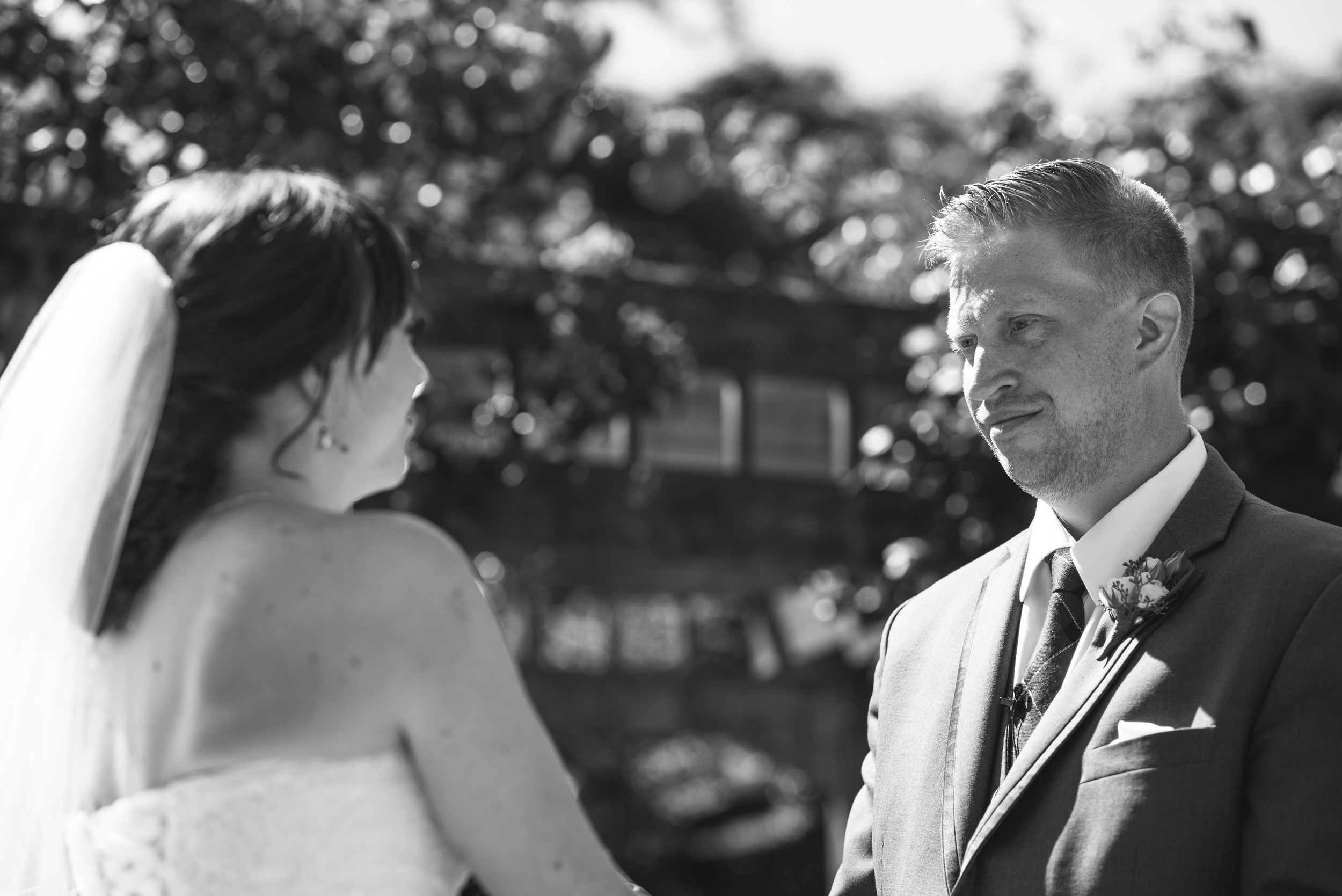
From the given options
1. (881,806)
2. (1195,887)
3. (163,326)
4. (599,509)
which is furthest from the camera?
(599,509)

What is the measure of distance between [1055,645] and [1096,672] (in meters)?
0.15

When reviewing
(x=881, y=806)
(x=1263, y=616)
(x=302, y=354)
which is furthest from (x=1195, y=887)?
(x=302, y=354)

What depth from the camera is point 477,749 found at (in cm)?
179

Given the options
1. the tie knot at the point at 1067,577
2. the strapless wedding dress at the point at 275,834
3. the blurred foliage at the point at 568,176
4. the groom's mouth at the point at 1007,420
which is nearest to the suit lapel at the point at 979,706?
the tie knot at the point at 1067,577

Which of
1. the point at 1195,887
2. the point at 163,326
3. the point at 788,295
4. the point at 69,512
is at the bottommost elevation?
the point at 788,295

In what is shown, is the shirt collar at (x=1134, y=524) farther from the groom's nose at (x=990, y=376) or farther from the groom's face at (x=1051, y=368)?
the groom's nose at (x=990, y=376)

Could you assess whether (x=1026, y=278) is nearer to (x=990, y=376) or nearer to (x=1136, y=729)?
(x=990, y=376)

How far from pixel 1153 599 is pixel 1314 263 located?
297 cm

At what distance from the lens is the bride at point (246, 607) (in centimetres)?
177

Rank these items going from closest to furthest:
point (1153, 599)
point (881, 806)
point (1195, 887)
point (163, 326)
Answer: point (163, 326)
point (1195, 887)
point (1153, 599)
point (881, 806)

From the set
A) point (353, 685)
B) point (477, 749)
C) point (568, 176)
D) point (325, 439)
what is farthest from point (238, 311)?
point (568, 176)

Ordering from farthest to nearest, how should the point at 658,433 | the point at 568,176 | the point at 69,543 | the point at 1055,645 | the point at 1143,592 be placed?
the point at 658,433
the point at 568,176
the point at 1055,645
the point at 1143,592
the point at 69,543

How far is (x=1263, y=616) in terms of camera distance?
2102 millimetres

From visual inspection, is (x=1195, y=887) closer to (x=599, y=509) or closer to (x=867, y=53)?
(x=599, y=509)
